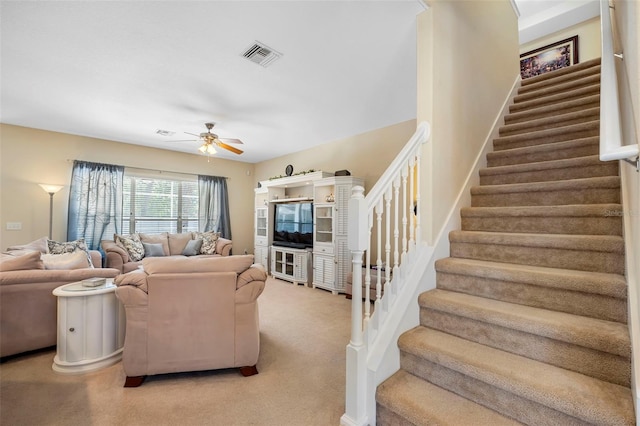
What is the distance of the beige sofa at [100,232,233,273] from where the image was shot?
464 cm

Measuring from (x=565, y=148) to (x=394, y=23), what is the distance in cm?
178

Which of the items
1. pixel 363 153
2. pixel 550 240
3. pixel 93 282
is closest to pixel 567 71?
pixel 363 153

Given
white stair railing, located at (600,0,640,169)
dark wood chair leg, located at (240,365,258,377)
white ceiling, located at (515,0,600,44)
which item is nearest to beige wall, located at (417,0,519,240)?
white stair railing, located at (600,0,640,169)

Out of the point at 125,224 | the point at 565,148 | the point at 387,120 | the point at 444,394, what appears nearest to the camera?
the point at 444,394

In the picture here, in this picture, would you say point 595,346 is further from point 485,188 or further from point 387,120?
point 387,120

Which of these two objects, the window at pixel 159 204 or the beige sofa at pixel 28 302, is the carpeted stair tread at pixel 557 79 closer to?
the beige sofa at pixel 28 302

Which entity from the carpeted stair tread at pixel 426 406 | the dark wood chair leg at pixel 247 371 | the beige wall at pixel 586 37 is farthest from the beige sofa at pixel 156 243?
the beige wall at pixel 586 37

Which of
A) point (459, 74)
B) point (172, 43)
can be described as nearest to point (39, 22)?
point (172, 43)

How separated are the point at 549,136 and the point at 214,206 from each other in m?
6.18

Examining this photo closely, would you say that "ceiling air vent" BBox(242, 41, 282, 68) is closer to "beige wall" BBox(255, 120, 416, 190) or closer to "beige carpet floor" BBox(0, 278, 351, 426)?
"beige wall" BBox(255, 120, 416, 190)

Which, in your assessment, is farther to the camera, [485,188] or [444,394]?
[485,188]

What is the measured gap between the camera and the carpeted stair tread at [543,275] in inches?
54.8

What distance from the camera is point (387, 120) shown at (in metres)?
4.39

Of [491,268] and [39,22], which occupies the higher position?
[39,22]
